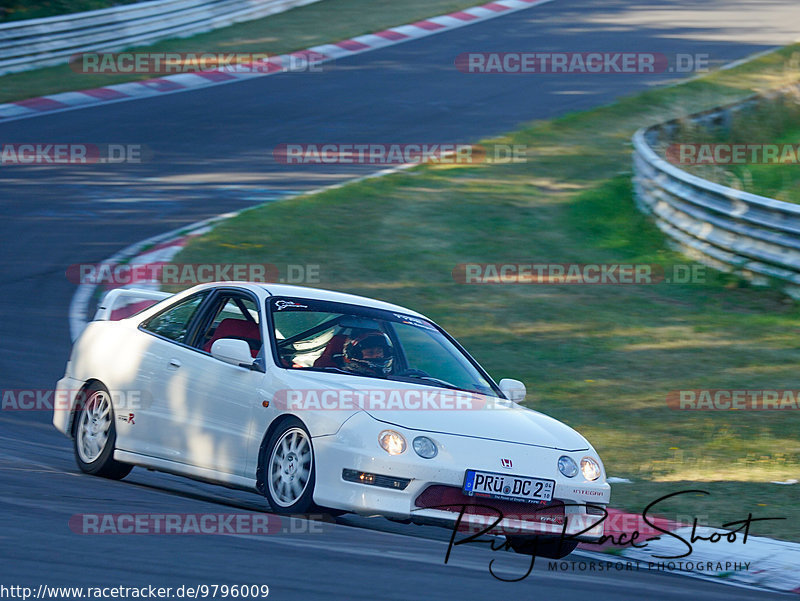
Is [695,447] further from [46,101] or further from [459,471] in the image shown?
[46,101]

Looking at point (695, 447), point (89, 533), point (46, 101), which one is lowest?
point (695, 447)

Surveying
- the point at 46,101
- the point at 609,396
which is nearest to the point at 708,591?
the point at 609,396

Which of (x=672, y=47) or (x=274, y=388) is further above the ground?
(x=672, y=47)

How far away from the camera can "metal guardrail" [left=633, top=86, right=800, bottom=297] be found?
45.1 ft

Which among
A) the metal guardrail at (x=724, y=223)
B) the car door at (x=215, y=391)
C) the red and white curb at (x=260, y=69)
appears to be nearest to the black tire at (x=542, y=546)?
the car door at (x=215, y=391)

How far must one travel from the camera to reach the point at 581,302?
14070 millimetres

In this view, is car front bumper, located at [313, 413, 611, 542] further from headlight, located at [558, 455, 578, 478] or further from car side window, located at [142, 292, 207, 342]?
car side window, located at [142, 292, 207, 342]

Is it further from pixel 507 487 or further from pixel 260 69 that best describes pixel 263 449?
pixel 260 69

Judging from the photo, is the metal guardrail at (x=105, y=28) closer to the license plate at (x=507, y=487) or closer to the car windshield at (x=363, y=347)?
the car windshield at (x=363, y=347)

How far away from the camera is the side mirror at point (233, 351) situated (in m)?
7.10

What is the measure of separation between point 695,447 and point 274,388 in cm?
380

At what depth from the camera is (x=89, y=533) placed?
5766 mm

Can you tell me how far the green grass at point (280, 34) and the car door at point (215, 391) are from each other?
1666cm

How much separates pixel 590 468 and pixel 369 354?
1.50 meters
